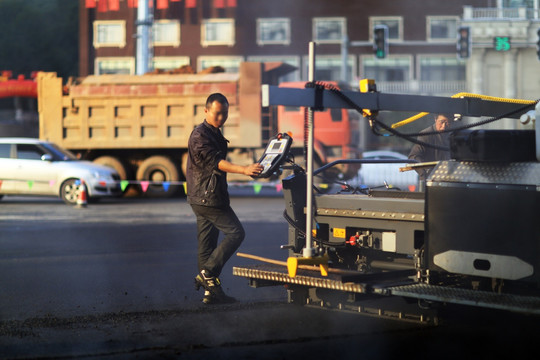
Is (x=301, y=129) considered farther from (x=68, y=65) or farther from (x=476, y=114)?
(x=68, y=65)

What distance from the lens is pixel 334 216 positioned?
6.24 m

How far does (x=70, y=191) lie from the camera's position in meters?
18.5

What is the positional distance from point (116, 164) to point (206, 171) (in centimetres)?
1496

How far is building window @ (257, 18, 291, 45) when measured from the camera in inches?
1900

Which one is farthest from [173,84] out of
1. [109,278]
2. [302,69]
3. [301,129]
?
[302,69]

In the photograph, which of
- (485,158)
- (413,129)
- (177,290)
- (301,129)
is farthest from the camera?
(301,129)

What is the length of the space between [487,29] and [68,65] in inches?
919

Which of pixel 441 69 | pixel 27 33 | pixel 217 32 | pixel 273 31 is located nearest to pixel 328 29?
pixel 273 31

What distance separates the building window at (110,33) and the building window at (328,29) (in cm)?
1115

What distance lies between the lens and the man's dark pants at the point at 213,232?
6.85m

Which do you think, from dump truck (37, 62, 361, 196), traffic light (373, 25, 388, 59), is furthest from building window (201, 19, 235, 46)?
dump truck (37, 62, 361, 196)

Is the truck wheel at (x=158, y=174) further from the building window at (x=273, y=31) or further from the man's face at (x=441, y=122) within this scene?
the building window at (x=273, y=31)

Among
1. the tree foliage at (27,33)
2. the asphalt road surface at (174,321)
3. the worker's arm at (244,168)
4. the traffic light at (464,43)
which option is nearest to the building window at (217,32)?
the tree foliage at (27,33)

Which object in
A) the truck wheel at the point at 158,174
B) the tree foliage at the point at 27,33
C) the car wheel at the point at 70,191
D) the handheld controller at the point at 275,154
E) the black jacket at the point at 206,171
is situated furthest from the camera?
the truck wheel at the point at 158,174
